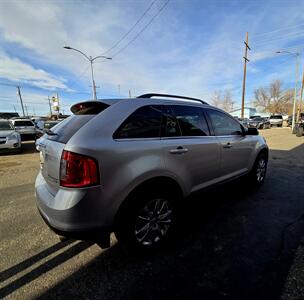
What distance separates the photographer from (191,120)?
2801 millimetres

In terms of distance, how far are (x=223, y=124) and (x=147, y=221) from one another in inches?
82.6

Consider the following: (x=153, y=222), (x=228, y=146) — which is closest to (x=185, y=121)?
(x=228, y=146)

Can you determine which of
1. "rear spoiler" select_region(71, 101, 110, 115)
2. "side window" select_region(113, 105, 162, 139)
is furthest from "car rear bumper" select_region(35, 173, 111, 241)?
"rear spoiler" select_region(71, 101, 110, 115)

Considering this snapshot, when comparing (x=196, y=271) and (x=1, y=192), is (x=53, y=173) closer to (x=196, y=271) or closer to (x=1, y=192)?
(x=196, y=271)

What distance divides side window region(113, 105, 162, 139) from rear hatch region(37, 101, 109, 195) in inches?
13.6

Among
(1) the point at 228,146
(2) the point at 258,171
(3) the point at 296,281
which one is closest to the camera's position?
(3) the point at 296,281

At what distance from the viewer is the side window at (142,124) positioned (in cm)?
205

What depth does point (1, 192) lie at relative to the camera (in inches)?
171

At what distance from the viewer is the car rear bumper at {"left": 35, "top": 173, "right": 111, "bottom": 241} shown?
5.82 feet

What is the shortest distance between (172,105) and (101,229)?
168 cm

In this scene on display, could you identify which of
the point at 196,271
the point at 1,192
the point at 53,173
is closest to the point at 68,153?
the point at 53,173

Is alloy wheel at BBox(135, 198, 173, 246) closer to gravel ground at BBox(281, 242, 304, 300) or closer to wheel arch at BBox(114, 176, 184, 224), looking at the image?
wheel arch at BBox(114, 176, 184, 224)

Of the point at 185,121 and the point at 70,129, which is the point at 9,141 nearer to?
the point at 70,129

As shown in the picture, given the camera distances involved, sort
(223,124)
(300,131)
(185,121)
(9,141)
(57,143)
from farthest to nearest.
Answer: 1. (300,131)
2. (9,141)
3. (223,124)
4. (185,121)
5. (57,143)
